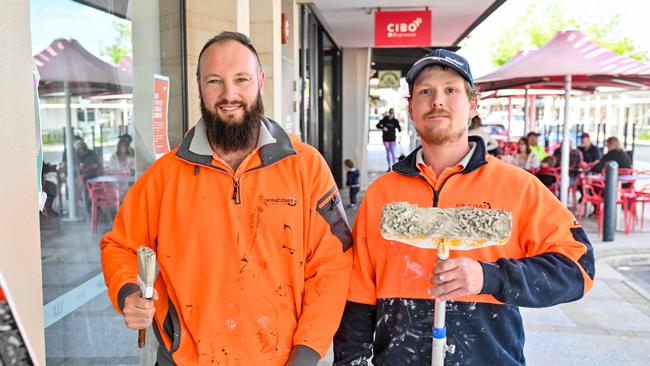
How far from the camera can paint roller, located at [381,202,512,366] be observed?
5.42 ft

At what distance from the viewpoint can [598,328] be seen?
209 inches

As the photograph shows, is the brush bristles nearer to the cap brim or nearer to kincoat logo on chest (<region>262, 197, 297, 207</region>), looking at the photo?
kincoat logo on chest (<region>262, 197, 297, 207</region>)

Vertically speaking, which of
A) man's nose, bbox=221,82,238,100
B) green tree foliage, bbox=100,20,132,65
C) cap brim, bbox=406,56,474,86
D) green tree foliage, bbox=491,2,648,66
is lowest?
man's nose, bbox=221,82,238,100

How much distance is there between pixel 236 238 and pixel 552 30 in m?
38.6

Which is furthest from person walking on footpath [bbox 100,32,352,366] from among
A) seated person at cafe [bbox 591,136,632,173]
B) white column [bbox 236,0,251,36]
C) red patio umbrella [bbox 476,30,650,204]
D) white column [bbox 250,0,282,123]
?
seated person at cafe [bbox 591,136,632,173]

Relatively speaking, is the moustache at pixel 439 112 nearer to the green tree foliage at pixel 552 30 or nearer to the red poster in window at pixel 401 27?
the red poster in window at pixel 401 27

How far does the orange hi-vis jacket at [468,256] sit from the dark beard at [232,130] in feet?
1.53

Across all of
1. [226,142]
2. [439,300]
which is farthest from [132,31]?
[439,300]

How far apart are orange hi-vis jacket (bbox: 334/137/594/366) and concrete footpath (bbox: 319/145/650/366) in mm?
2566

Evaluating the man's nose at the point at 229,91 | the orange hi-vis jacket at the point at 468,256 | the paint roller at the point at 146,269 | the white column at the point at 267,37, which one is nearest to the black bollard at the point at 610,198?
the white column at the point at 267,37

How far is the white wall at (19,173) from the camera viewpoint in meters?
1.54

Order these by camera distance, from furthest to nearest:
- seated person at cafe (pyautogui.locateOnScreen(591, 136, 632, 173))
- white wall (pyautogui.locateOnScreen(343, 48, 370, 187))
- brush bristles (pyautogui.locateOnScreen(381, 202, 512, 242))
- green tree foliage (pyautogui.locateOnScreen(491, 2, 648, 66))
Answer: green tree foliage (pyautogui.locateOnScreen(491, 2, 648, 66)), white wall (pyautogui.locateOnScreen(343, 48, 370, 187)), seated person at cafe (pyautogui.locateOnScreen(591, 136, 632, 173)), brush bristles (pyautogui.locateOnScreen(381, 202, 512, 242))

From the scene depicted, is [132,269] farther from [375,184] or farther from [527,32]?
[527,32]

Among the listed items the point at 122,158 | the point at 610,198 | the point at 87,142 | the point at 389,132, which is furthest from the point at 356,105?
the point at 87,142
